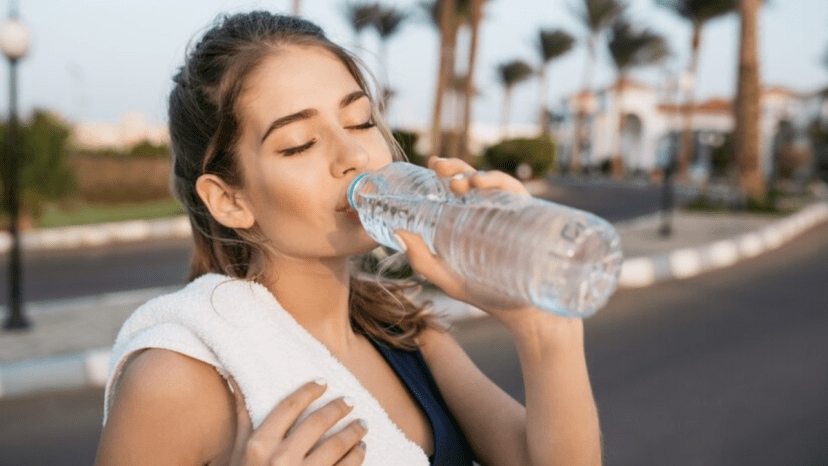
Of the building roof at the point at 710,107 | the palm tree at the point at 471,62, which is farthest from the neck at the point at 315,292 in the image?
the building roof at the point at 710,107

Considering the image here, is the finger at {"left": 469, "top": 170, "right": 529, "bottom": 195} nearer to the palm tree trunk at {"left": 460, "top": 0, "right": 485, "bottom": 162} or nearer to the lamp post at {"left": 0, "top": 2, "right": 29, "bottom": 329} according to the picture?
the lamp post at {"left": 0, "top": 2, "right": 29, "bottom": 329}

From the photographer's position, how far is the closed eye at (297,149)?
1.40 metres

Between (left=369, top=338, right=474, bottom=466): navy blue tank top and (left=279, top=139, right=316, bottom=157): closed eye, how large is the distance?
0.50 meters

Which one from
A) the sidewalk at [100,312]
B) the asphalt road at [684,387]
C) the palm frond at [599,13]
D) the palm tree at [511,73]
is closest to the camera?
the asphalt road at [684,387]

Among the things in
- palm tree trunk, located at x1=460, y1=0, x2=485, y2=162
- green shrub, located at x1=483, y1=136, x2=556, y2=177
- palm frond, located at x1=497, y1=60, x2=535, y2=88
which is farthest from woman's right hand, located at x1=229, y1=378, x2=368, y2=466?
palm frond, located at x1=497, y1=60, x2=535, y2=88

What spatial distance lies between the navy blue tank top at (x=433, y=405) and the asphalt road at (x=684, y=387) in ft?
8.80

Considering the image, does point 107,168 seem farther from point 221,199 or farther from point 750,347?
point 221,199

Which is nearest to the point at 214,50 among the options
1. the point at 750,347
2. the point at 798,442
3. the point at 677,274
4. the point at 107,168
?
the point at 798,442

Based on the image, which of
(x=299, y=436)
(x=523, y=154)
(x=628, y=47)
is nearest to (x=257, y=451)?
(x=299, y=436)

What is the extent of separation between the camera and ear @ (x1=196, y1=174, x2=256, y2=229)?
60.2 inches

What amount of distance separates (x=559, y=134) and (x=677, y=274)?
6043 centimetres

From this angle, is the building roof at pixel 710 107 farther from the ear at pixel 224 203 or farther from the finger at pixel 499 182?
the finger at pixel 499 182

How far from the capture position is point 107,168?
25016 mm

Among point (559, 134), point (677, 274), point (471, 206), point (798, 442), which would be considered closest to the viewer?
point (471, 206)
